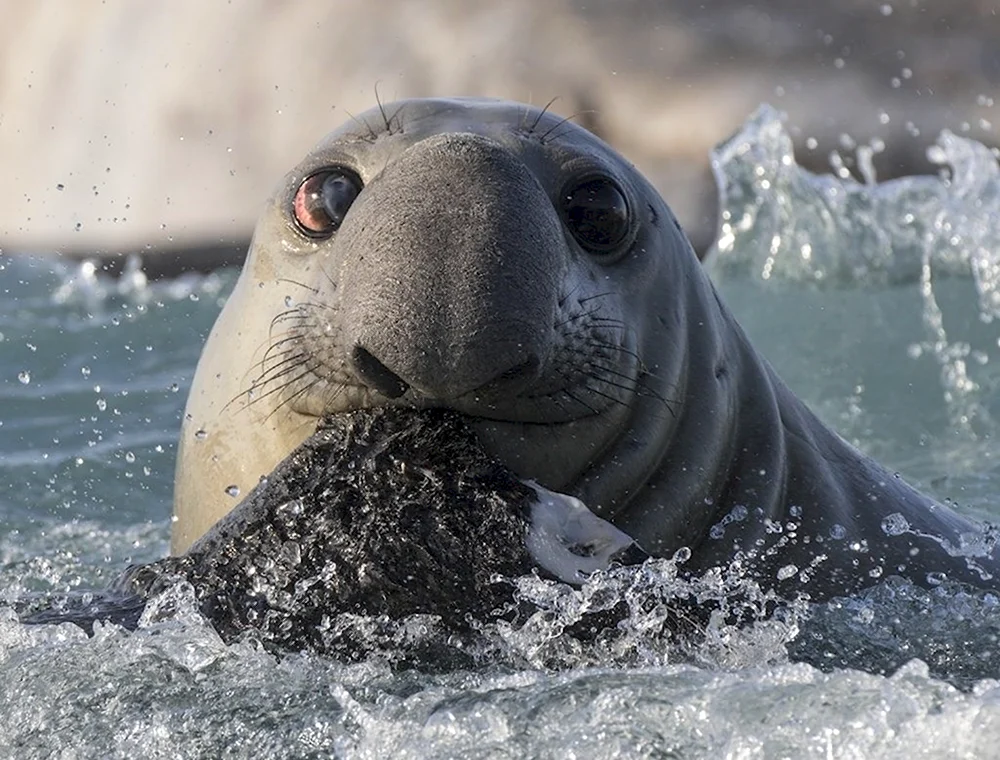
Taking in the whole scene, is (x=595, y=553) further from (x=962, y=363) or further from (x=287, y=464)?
(x=962, y=363)

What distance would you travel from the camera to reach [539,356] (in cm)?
357

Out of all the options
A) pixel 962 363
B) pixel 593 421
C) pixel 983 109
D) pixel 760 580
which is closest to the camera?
pixel 593 421

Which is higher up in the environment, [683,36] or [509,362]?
[683,36]

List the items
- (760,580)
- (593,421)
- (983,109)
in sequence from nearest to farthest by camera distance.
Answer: (593,421)
(760,580)
(983,109)

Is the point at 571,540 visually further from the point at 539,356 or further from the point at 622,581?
the point at 539,356

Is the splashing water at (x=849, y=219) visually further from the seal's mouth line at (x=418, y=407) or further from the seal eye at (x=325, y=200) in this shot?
the seal's mouth line at (x=418, y=407)

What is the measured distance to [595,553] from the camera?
3535 mm

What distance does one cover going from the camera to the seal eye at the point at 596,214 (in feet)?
13.3

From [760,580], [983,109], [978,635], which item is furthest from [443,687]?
[983,109]

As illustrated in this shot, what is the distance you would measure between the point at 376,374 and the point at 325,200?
656mm

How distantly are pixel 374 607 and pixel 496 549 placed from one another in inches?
9.7

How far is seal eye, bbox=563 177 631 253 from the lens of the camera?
13.3 ft

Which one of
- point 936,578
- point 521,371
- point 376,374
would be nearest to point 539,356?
point 521,371

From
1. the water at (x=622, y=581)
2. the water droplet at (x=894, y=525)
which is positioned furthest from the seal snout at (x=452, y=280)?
the water droplet at (x=894, y=525)
